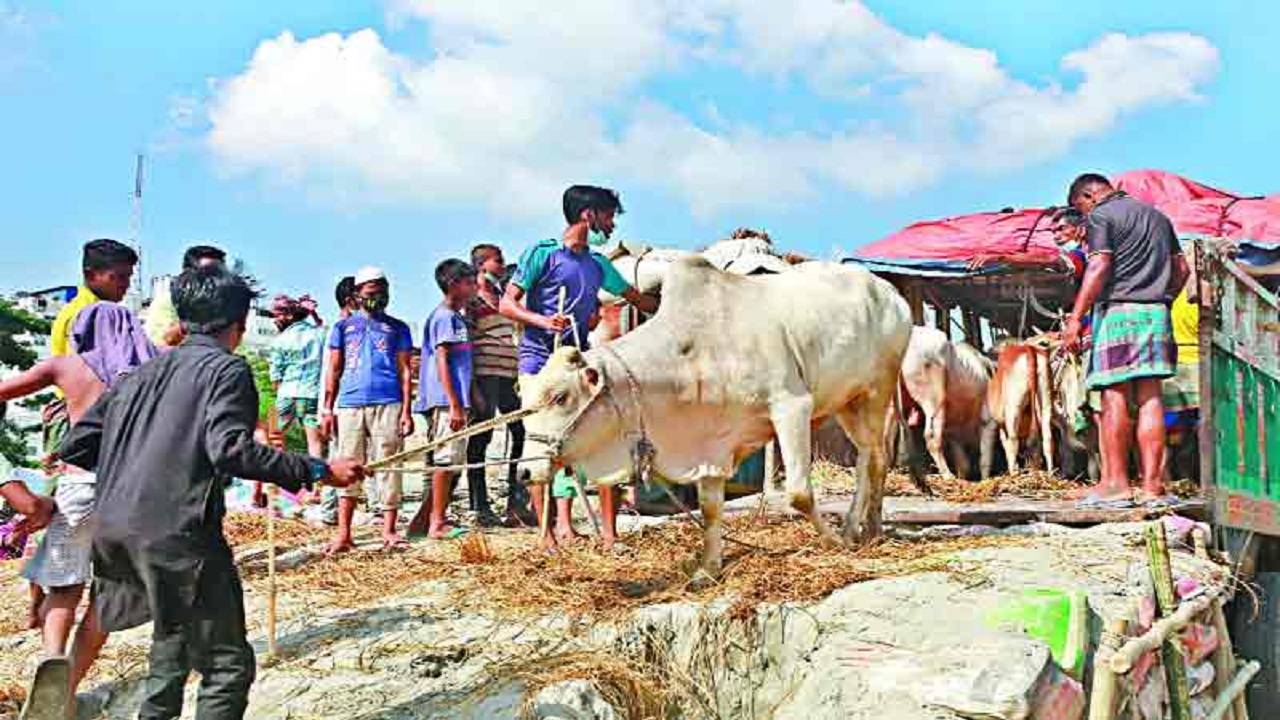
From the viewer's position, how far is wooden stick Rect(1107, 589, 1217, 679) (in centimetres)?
372

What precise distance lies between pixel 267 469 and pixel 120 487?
0.45m

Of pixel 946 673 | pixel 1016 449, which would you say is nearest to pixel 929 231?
pixel 1016 449

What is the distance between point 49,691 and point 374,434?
3.61 meters

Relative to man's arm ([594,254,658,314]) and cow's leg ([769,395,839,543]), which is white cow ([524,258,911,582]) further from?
man's arm ([594,254,658,314])

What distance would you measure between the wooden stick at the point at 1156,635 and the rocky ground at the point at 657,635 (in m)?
0.18

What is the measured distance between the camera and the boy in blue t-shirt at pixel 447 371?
7.28 meters

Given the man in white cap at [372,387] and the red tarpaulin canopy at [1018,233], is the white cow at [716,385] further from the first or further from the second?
the red tarpaulin canopy at [1018,233]

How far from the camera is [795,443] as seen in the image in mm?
5375

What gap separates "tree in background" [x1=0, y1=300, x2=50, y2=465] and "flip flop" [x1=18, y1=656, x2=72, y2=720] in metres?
12.5

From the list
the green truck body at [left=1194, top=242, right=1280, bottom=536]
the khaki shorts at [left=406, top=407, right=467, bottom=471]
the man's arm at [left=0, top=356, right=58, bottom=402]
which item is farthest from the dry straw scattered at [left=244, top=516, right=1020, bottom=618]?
the man's arm at [left=0, top=356, right=58, bottom=402]

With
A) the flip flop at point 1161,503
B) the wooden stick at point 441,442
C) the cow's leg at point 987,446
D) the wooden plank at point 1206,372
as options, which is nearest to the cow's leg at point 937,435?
the cow's leg at point 987,446

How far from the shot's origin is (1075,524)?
6246mm

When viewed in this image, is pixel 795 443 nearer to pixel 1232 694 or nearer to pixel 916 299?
pixel 1232 694

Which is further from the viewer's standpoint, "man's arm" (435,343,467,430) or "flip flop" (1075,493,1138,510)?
"man's arm" (435,343,467,430)
